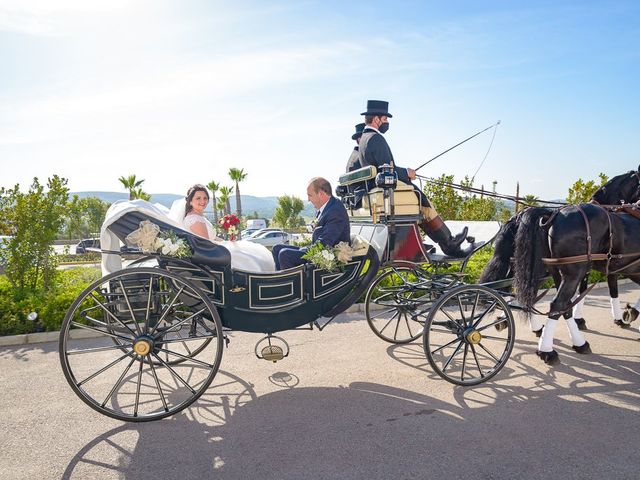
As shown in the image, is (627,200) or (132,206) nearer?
(132,206)

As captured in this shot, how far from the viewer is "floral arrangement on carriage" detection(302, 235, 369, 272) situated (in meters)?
3.88

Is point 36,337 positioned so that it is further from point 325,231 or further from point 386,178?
point 386,178

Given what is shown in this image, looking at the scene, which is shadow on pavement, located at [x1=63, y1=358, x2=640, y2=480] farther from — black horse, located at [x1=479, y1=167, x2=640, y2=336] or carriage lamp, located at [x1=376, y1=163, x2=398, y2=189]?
carriage lamp, located at [x1=376, y1=163, x2=398, y2=189]

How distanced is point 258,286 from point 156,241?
898 mm

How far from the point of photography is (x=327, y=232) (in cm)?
404

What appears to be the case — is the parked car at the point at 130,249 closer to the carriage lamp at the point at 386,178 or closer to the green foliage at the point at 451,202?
the carriage lamp at the point at 386,178

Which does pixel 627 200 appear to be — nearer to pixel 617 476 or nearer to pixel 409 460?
pixel 617 476

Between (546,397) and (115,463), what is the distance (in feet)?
11.0

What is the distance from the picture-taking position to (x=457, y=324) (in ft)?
13.6

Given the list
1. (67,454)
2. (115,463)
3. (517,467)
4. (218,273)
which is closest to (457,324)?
(517,467)

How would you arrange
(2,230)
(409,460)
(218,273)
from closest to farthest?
(409,460) → (218,273) → (2,230)

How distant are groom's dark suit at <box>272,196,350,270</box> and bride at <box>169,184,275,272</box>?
0.26 m

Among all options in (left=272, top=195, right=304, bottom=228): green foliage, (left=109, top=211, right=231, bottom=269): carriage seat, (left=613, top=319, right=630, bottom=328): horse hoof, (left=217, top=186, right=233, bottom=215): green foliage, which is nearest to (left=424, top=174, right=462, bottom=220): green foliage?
(left=613, top=319, right=630, bottom=328): horse hoof

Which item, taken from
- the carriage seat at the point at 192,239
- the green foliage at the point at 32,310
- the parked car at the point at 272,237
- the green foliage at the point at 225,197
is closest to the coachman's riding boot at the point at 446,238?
the carriage seat at the point at 192,239
